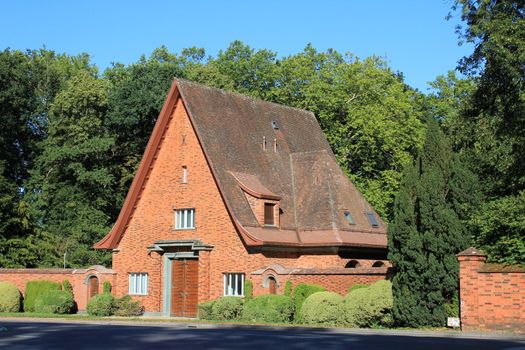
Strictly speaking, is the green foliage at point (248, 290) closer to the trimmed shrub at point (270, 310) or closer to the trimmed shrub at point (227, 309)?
the trimmed shrub at point (227, 309)

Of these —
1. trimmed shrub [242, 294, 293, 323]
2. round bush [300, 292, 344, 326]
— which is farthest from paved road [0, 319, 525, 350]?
trimmed shrub [242, 294, 293, 323]

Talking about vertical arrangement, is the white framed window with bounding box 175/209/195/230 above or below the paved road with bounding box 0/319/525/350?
above

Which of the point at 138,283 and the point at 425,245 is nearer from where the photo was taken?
the point at 425,245

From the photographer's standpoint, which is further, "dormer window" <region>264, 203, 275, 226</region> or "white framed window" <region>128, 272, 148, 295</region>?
"white framed window" <region>128, 272, 148, 295</region>

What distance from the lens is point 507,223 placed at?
27828 millimetres

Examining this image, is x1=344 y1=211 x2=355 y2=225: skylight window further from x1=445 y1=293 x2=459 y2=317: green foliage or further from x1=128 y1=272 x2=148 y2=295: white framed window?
x1=445 y1=293 x2=459 y2=317: green foliage

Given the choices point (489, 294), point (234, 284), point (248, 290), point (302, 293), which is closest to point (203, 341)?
point (489, 294)

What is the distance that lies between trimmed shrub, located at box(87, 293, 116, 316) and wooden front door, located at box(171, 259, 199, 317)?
2.78 m

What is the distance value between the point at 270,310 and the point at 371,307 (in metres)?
4.75

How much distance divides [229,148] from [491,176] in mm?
12221

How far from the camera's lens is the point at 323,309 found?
29.0m

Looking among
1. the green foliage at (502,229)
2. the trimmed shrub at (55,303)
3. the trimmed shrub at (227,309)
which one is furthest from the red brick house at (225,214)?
the green foliage at (502,229)

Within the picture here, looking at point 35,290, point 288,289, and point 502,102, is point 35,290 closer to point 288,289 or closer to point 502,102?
point 288,289

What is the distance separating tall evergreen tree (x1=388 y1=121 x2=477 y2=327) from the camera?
2652 cm
